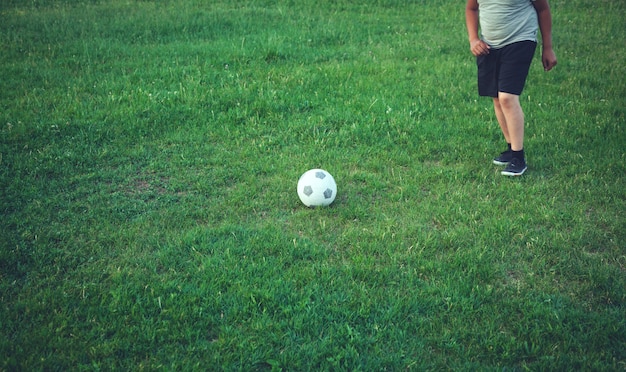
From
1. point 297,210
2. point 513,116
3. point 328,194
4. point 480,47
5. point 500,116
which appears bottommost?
point 297,210

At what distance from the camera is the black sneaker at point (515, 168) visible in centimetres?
609

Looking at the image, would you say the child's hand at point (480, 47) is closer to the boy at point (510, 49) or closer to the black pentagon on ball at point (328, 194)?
the boy at point (510, 49)

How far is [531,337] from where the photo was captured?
3750 millimetres

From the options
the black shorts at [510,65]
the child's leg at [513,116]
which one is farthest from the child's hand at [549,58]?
the child's leg at [513,116]

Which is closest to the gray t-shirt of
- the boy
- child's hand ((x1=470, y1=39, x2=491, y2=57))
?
the boy

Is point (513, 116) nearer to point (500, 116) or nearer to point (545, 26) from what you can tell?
point (500, 116)

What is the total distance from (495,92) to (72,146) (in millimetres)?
5192

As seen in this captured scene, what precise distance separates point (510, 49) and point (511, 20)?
305 mm

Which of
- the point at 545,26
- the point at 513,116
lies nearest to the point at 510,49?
the point at 545,26

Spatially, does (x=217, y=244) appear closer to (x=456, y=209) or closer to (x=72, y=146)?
(x=456, y=209)

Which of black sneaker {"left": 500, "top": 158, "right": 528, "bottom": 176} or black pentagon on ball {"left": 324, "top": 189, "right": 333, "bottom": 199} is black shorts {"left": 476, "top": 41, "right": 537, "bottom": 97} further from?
black pentagon on ball {"left": 324, "top": 189, "right": 333, "bottom": 199}

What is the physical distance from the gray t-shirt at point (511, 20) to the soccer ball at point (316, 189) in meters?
→ 2.52

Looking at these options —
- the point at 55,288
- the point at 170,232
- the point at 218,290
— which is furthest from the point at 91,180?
the point at 218,290

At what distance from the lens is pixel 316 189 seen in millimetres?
5363
